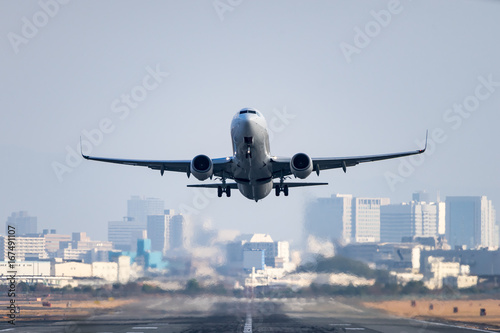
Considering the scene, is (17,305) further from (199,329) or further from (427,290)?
(427,290)

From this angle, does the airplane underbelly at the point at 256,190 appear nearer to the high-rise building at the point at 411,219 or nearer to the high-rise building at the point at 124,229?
the high-rise building at the point at 124,229

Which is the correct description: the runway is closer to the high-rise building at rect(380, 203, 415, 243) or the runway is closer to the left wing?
the left wing

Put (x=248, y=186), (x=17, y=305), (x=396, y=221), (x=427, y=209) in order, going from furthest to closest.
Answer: (x=427, y=209), (x=396, y=221), (x=17, y=305), (x=248, y=186)

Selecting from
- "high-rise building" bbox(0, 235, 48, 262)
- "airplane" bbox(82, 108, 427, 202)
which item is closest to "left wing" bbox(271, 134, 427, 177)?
"airplane" bbox(82, 108, 427, 202)

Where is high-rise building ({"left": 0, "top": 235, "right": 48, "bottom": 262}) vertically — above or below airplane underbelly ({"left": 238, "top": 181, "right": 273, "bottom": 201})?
below

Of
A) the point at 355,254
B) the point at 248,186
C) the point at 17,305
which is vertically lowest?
the point at 17,305

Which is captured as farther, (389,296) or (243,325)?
(389,296)

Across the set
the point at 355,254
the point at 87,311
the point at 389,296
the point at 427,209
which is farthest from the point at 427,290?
the point at 427,209

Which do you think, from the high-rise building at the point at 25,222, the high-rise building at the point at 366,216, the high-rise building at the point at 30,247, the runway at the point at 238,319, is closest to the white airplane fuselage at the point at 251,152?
the runway at the point at 238,319
